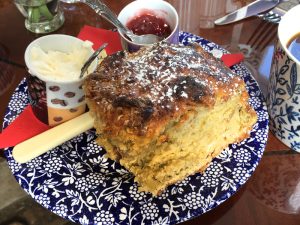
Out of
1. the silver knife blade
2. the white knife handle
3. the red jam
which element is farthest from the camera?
the silver knife blade

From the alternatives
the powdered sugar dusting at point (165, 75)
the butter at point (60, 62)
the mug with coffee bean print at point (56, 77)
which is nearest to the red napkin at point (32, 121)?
the mug with coffee bean print at point (56, 77)

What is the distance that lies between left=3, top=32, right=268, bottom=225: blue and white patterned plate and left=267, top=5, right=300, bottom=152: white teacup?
0.05 m

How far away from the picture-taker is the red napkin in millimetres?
1162

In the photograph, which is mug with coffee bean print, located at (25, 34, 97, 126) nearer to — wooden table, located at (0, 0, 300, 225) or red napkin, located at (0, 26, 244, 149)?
red napkin, located at (0, 26, 244, 149)

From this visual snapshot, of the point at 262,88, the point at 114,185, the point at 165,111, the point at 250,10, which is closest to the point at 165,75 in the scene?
the point at 165,111

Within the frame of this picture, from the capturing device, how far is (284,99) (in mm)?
1147

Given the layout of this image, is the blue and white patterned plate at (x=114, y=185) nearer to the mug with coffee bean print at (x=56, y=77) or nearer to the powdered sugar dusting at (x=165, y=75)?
the mug with coffee bean print at (x=56, y=77)

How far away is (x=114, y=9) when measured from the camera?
1613mm

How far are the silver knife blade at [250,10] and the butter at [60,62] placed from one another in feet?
1.86

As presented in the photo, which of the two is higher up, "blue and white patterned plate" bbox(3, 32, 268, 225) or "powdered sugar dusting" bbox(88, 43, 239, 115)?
"powdered sugar dusting" bbox(88, 43, 239, 115)

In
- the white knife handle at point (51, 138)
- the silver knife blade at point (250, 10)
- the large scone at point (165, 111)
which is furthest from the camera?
the silver knife blade at point (250, 10)

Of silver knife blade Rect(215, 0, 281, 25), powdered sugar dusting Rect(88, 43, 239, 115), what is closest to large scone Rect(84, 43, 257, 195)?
powdered sugar dusting Rect(88, 43, 239, 115)

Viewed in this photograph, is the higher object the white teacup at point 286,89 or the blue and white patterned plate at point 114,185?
the white teacup at point 286,89

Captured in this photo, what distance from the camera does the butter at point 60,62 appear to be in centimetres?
117
